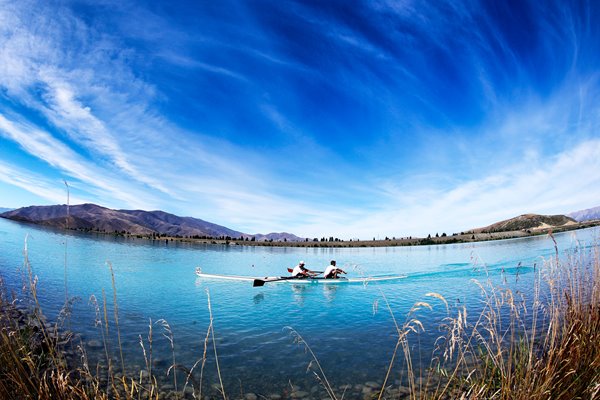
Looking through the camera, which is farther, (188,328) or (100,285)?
(100,285)

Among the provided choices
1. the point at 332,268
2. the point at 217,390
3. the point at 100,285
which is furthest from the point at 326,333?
the point at 100,285

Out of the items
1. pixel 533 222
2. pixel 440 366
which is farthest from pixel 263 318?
pixel 533 222

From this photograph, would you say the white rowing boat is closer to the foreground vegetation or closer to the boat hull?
the boat hull

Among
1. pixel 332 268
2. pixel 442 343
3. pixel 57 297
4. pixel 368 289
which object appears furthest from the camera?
pixel 332 268

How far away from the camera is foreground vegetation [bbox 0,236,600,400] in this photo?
4.71 meters

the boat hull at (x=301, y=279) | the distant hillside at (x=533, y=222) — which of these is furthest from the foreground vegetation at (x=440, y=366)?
the distant hillside at (x=533, y=222)

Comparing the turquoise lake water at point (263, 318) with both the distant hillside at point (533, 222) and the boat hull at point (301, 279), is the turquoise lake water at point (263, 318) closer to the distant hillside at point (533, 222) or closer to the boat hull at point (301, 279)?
the boat hull at point (301, 279)

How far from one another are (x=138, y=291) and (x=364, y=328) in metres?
16.9

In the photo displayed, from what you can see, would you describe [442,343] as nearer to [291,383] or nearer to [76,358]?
[291,383]

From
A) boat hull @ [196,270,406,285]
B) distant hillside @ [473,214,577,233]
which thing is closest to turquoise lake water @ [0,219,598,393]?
boat hull @ [196,270,406,285]

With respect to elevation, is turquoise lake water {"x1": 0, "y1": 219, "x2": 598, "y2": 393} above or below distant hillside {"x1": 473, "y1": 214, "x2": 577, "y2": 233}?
below

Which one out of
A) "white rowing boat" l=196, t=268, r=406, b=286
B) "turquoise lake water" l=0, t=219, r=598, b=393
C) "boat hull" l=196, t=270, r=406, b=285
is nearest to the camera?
"turquoise lake water" l=0, t=219, r=598, b=393

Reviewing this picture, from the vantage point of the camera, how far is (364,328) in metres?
14.3

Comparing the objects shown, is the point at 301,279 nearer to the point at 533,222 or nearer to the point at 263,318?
the point at 263,318
